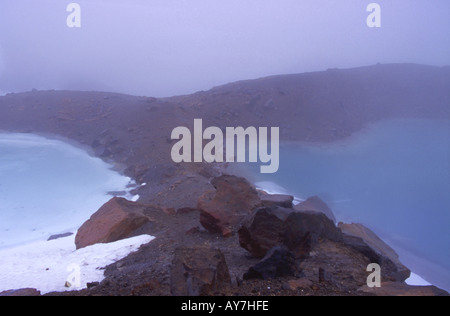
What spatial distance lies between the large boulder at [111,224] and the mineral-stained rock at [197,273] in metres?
3.77

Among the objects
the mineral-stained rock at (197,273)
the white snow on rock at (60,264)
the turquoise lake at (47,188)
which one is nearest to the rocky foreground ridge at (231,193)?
the mineral-stained rock at (197,273)

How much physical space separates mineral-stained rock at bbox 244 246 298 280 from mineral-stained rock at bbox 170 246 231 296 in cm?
44

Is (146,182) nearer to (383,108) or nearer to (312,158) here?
(312,158)

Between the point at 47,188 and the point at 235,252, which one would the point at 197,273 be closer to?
the point at 235,252

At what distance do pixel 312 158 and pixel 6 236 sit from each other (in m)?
14.7

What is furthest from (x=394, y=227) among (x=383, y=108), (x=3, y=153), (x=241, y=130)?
(x=3, y=153)

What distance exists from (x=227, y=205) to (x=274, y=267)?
2735 mm

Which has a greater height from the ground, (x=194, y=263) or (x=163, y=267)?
(x=194, y=263)

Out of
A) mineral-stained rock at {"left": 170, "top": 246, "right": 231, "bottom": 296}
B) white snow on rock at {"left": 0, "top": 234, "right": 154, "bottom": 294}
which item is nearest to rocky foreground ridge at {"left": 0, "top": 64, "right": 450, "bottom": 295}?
mineral-stained rock at {"left": 170, "top": 246, "right": 231, "bottom": 296}

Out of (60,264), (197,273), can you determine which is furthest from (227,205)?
(197,273)

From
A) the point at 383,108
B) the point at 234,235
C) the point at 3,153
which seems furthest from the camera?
the point at 383,108

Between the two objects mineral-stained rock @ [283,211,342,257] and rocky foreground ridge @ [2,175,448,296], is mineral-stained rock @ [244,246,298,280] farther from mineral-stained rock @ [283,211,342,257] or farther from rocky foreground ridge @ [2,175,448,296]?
mineral-stained rock @ [283,211,342,257]

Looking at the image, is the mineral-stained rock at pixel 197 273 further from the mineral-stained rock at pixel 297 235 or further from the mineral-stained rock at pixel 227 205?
the mineral-stained rock at pixel 227 205
